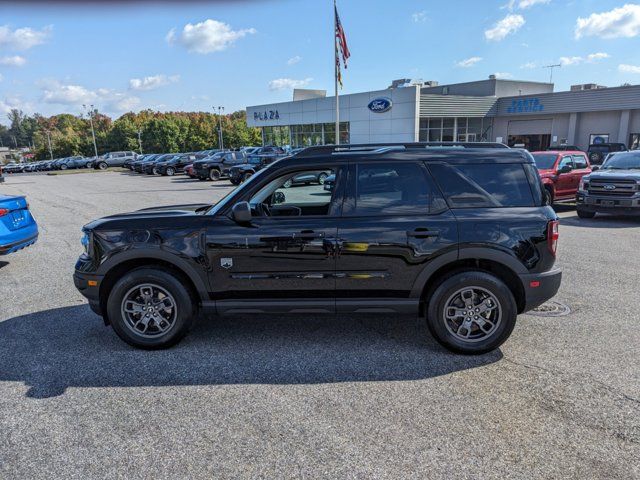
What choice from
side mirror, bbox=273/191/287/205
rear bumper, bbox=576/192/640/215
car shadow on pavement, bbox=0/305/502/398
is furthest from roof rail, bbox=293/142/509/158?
rear bumper, bbox=576/192/640/215

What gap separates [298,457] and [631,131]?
3976 cm

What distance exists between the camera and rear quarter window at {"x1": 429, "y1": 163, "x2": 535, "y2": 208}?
13.6 ft

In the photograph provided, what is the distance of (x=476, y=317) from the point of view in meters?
4.17

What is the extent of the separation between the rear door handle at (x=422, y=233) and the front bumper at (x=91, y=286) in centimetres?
287

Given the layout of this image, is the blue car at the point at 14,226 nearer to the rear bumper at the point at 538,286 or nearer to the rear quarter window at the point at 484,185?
the rear quarter window at the point at 484,185

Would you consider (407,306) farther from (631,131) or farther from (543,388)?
(631,131)

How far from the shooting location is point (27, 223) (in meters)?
7.59

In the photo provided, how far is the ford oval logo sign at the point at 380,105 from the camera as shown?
123ft

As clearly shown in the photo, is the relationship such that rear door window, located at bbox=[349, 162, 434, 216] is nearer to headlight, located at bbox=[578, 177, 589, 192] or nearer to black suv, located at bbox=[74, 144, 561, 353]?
black suv, located at bbox=[74, 144, 561, 353]

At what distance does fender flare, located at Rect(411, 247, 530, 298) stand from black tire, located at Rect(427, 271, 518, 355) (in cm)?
15

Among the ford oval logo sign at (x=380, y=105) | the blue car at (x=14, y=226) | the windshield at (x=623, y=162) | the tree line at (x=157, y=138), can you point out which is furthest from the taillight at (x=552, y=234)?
the tree line at (x=157, y=138)

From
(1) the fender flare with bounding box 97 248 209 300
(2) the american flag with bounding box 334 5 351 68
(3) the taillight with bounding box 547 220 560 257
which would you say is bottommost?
(1) the fender flare with bounding box 97 248 209 300

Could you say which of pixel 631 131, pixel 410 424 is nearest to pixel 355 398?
pixel 410 424

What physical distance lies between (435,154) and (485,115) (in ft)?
131
